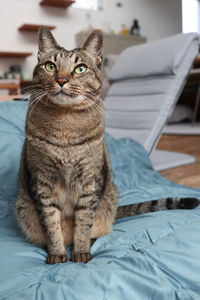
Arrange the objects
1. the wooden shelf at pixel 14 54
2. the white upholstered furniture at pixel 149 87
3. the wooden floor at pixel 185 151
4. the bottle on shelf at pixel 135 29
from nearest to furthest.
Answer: the wooden floor at pixel 185 151 < the white upholstered furniture at pixel 149 87 < the wooden shelf at pixel 14 54 < the bottle on shelf at pixel 135 29

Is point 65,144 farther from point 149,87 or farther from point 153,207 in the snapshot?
point 149,87

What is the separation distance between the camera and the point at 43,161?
1.03m

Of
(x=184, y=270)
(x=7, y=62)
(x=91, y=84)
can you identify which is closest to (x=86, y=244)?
(x=184, y=270)

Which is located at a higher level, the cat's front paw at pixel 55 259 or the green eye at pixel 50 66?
the green eye at pixel 50 66

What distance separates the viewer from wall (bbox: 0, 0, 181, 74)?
5.02 metres

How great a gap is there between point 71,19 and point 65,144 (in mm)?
5126

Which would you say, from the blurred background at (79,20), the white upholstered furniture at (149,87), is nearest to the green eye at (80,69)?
the white upholstered furniture at (149,87)

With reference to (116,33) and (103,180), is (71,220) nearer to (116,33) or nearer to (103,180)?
(103,180)

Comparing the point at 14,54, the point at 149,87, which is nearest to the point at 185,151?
the point at 149,87

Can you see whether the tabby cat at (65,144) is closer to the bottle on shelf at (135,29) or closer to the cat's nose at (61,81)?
the cat's nose at (61,81)

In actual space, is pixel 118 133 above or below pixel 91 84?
below

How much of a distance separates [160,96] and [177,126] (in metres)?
2.44

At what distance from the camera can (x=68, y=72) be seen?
3.30 feet

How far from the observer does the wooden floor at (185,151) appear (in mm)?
2332
